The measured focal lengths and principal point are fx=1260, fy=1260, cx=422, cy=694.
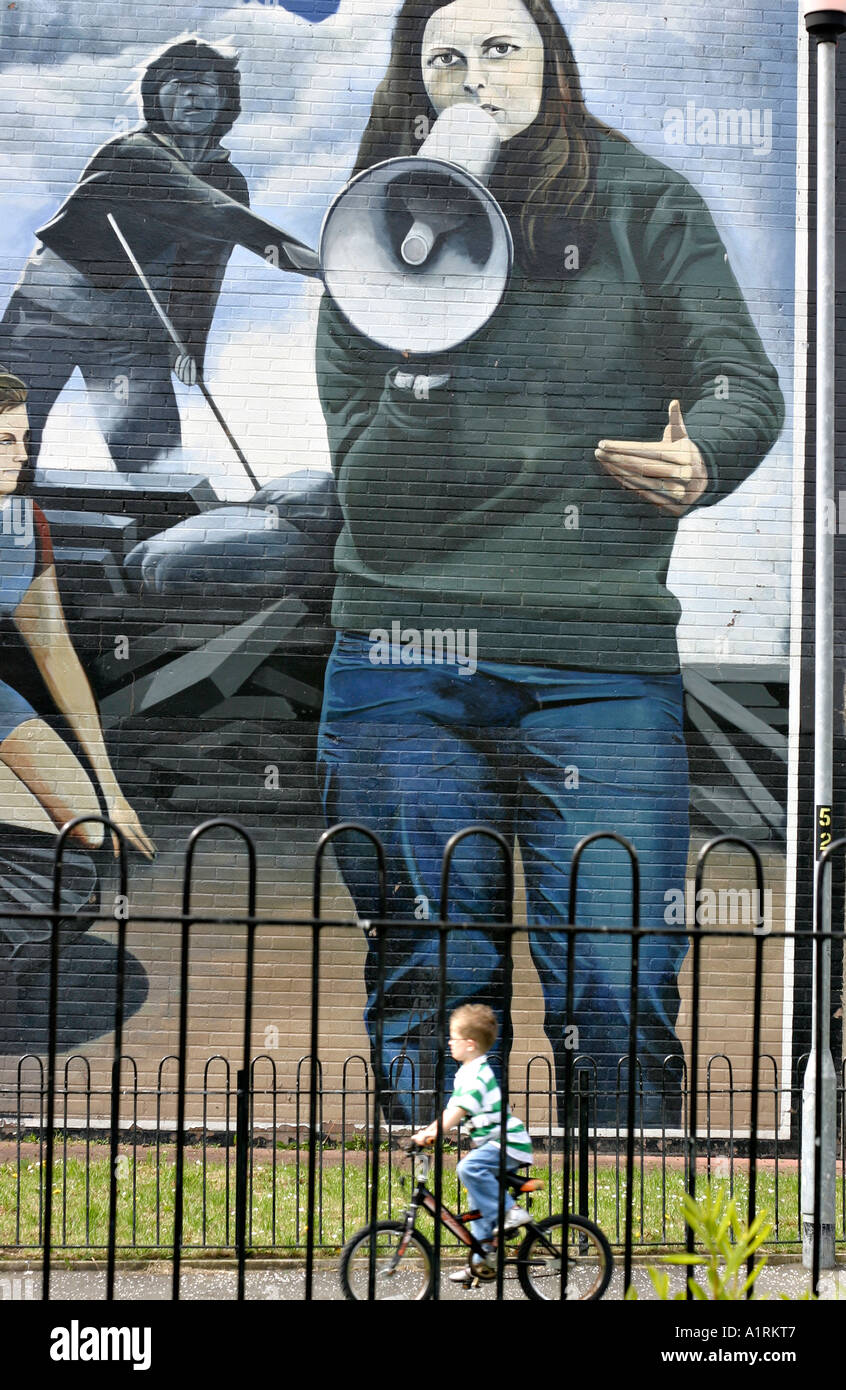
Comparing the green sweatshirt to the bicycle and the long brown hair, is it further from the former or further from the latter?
the bicycle

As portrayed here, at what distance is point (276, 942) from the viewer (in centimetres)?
894

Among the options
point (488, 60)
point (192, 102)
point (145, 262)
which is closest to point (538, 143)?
point (488, 60)

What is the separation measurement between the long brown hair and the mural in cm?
3

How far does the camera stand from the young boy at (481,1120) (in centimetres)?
505

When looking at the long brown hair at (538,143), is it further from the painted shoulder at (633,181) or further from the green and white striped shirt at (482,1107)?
the green and white striped shirt at (482,1107)

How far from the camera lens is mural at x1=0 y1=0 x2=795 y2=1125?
9.03 meters

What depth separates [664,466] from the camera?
9281mm

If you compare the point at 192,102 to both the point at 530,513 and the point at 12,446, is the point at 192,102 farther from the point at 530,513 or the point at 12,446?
the point at 530,513

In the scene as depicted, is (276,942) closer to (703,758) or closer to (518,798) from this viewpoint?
(518,798)

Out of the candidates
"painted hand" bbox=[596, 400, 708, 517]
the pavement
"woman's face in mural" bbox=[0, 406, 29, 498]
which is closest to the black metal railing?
the pavement

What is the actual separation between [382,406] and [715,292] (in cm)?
261

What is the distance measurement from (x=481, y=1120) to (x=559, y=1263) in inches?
33.8
